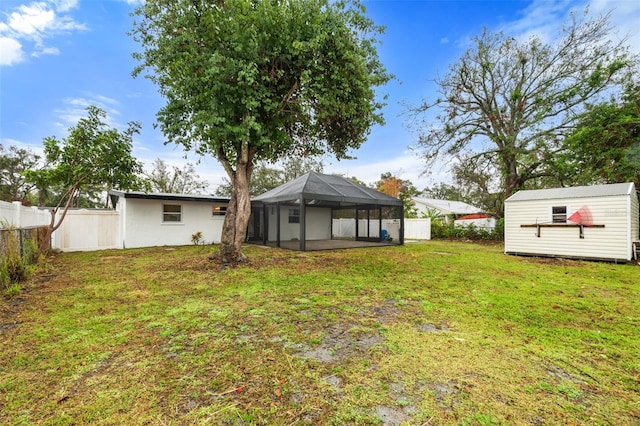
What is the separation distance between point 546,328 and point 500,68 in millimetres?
16413

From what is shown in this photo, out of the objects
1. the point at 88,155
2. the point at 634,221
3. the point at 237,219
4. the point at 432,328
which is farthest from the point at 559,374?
the point at 88,155

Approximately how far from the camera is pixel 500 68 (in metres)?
14.9

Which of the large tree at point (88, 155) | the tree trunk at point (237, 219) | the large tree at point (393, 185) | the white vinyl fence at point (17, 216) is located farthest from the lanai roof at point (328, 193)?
the large tree at point (393, 185)

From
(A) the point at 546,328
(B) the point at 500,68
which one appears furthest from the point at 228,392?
(B) the point at 500,68

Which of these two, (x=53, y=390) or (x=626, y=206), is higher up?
(x=626, y=206)

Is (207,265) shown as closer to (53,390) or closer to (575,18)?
(53,390)

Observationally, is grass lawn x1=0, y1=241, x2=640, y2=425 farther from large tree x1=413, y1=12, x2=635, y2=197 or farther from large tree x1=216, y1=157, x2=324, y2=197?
large tree x1=216, y1=157, x2=324, y2=197

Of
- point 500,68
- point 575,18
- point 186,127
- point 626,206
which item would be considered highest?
point 575,18

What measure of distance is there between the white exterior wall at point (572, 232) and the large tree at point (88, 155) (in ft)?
42.0

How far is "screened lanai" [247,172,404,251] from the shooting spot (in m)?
10.6

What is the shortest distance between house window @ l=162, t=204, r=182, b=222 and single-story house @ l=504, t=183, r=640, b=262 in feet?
42.6

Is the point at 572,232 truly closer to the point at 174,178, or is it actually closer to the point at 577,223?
the point at 577,223

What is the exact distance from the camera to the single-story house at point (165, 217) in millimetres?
11039

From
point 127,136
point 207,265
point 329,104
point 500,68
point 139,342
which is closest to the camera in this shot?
point 139,342
